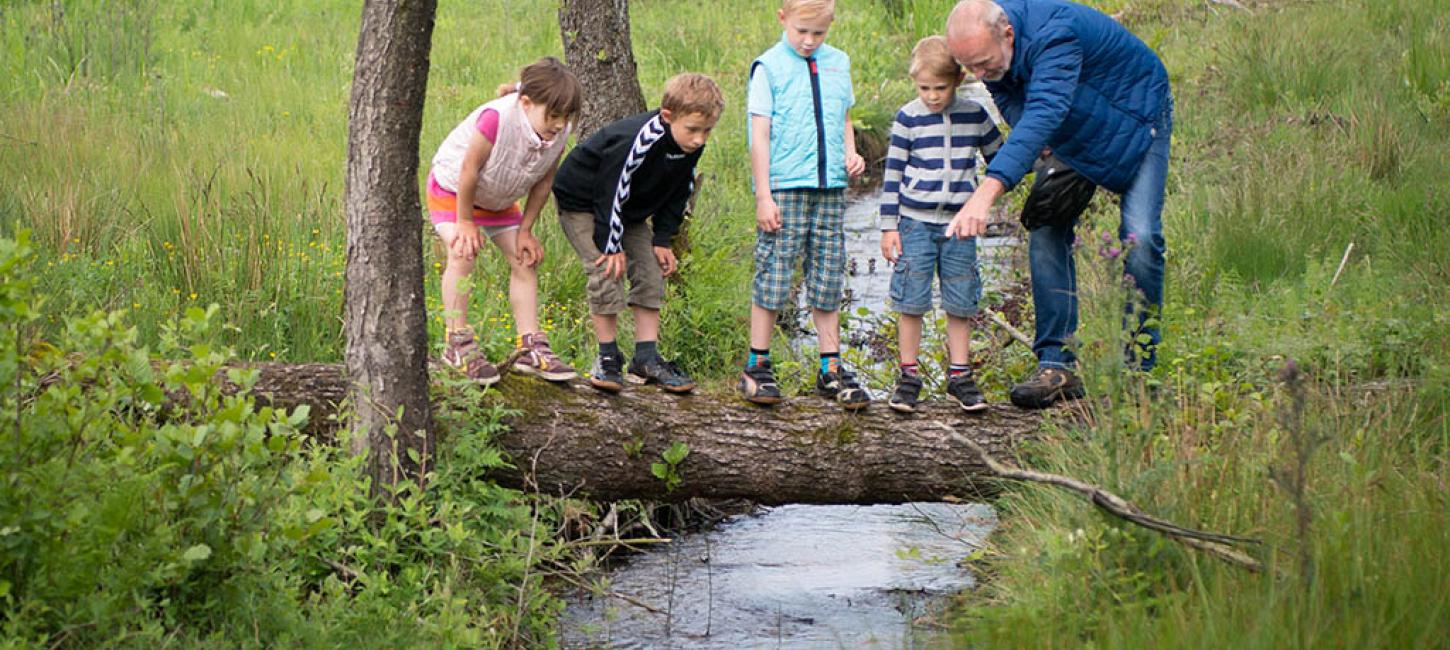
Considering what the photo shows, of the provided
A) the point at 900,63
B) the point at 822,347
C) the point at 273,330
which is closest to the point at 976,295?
the point at 822,347

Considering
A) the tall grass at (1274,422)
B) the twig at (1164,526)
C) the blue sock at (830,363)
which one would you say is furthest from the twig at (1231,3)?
the twig at (1164,526)

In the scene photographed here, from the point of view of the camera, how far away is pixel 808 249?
5598 mm

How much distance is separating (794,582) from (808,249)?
1362 millimetres

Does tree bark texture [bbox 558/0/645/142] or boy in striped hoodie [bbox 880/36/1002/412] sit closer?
boy in striped hoodie [bbox 880/36/1002/412]

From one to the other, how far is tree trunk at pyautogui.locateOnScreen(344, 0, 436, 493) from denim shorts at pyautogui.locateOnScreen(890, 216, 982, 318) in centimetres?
184

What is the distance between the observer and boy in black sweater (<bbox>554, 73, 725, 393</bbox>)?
5219mm

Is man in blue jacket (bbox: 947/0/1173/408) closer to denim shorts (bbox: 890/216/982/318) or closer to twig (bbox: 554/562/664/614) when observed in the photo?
denim shorts (bbox: 890/216/982/318)

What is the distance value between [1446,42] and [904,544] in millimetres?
6825

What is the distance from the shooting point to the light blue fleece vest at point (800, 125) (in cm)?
544

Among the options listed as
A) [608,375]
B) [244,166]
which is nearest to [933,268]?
[608,375]

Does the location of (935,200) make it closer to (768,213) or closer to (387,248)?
(768,213)

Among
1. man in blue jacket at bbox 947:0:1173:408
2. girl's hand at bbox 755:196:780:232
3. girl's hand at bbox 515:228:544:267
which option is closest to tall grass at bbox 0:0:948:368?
girl's hand at bbox 515:228:544:267

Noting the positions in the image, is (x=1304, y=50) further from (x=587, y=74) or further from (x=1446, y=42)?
(x=587, y=74)

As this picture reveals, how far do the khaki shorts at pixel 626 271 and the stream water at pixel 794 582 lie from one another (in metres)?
1.11
